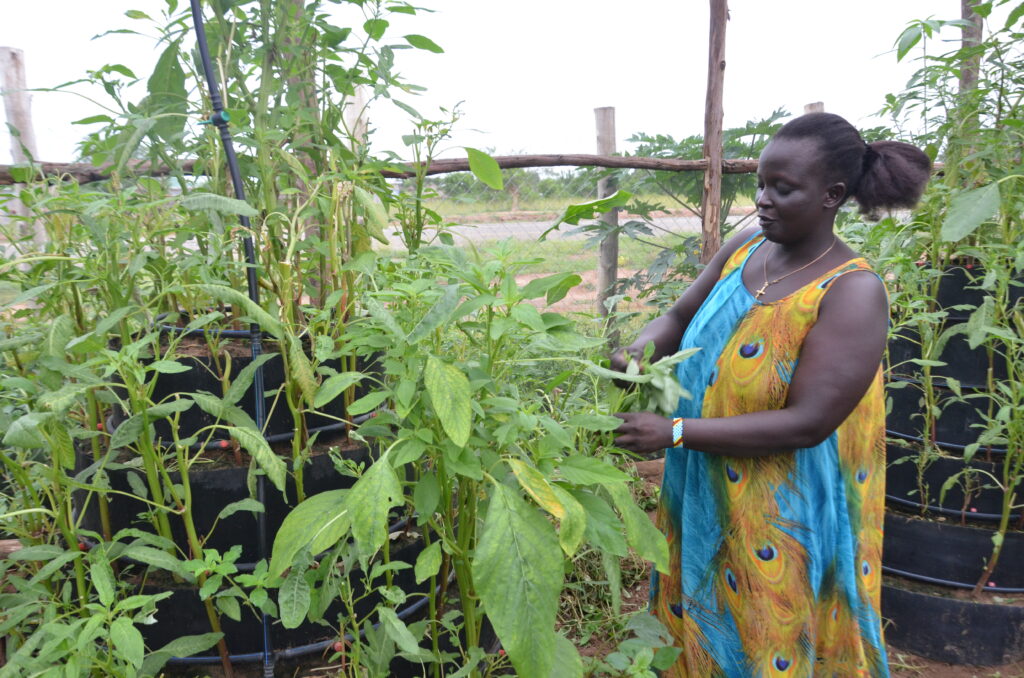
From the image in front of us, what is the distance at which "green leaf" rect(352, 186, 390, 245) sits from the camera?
Answer: 1.53 meters

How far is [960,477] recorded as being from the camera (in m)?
2.42

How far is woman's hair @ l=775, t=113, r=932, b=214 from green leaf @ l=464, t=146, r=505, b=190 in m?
0.67

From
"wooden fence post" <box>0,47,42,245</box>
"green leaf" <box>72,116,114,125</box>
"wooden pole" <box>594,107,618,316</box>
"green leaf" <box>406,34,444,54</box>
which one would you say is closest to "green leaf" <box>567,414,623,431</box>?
"green leaf" <box>406,34,444,54</box>

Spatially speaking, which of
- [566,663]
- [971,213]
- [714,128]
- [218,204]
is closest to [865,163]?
[971,213]

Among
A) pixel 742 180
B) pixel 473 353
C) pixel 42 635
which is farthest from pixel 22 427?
pixel 742 180

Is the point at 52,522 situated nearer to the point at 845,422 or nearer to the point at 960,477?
the point at 845,422

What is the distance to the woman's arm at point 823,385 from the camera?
146 cm

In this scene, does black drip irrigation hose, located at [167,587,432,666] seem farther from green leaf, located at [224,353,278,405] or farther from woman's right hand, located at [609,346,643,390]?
woman's right hand, located at [609,346,643,390]

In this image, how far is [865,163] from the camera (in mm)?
1658

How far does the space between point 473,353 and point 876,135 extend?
1.86 meters

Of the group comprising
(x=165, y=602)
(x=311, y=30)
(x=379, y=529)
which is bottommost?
(x=165, y=602)

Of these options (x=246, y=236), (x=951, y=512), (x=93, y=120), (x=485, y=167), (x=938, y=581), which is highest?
(x=93, y=120)

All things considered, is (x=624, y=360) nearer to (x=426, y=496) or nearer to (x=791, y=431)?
(x=791, y=431)

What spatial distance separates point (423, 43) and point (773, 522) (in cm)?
131
